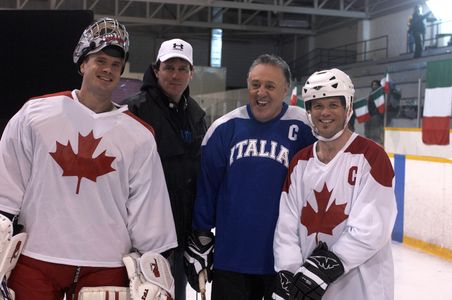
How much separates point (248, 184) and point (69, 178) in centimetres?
65

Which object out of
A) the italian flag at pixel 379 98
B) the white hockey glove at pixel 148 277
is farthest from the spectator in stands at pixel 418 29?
the white hockey glove at pixel 148 277

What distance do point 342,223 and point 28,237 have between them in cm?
98

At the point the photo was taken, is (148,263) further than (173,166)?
No

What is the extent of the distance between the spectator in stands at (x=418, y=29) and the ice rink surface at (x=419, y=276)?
787cm

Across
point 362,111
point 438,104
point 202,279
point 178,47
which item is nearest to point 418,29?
point 362,111

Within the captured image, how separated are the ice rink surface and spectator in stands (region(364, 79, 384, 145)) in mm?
2354

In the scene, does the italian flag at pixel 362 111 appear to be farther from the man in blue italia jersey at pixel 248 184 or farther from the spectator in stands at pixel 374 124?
the man in blue italia jersey at pixel 248 184

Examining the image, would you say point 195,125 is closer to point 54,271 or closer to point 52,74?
point 52,74

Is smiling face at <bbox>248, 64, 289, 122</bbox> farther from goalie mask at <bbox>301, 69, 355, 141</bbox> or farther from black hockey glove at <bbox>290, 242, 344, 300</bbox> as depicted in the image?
black hockey glove at <bbox>290, 242, 344, 300</bbox>

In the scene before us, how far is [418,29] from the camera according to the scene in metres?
11.9

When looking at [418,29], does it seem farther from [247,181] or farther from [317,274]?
[317,274]

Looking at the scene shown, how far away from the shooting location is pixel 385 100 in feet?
24.4

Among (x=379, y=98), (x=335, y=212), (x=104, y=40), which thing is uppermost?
(x=379, y=98)

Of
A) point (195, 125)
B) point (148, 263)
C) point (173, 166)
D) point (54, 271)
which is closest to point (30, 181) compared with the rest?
point (54, 271)
